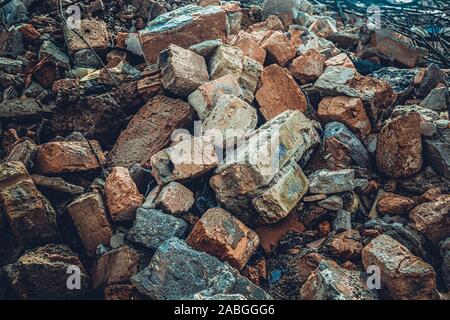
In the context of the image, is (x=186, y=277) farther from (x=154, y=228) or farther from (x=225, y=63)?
(x=225, y=63)

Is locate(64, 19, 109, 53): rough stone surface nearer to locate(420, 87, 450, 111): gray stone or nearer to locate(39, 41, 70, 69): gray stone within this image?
locate(39, 41, 70, 69): gray stone

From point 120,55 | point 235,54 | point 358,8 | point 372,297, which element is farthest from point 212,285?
point 358,8

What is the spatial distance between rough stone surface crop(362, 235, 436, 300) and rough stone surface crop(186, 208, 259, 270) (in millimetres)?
763

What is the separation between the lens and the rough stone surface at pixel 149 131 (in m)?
→ 2.86

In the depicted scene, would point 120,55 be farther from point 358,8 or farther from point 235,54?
point 358,8

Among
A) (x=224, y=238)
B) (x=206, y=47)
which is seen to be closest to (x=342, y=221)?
(x=224, y=238)

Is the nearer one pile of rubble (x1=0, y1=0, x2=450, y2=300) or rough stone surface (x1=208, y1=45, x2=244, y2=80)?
pile of rubble (x1=0, y1=0, x2=450, y2=300)

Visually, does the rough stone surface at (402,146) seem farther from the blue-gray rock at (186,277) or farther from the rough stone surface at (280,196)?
the blue-gray rock at (186,277)

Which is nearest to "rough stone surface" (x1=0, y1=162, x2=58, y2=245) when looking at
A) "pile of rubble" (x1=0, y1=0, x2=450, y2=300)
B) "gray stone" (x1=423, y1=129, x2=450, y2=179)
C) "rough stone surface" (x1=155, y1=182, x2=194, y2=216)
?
"pile of rubble" (x1=0, y1=0, x2=450, y2=300)

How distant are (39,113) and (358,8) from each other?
5322 millimetres

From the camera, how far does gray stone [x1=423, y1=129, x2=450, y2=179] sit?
2.57 metres

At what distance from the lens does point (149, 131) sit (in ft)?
9.62

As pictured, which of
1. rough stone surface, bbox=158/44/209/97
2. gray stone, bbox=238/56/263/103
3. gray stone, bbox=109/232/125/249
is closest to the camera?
gray stone, bbox=109/232/125/249

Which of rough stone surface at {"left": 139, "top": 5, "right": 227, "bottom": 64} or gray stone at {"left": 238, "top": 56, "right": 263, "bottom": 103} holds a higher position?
rough stone surface at {"left": 139, "top": 5, "right": 227, "bottom": 64}
